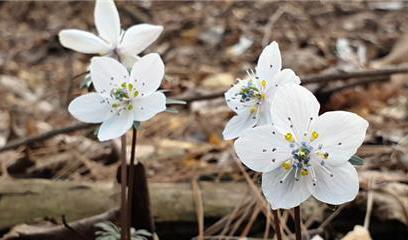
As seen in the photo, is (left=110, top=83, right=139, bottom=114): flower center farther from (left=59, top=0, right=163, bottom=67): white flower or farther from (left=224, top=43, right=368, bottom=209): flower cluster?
(left=224, top=43, right=368, bottom=209): flower cluster

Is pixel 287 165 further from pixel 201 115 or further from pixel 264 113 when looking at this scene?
pixel 201 115

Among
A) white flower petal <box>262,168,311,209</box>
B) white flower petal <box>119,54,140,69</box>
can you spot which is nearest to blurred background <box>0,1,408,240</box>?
white flower petal <box>119,54,140,69</box>

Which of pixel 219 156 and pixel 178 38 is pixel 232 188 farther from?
pixel 178 38

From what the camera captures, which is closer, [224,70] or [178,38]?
[224,70]

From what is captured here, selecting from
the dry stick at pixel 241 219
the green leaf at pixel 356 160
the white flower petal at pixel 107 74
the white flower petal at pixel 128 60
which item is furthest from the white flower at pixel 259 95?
the dry stick at pixel 241 219

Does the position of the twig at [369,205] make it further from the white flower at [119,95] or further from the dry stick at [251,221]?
the white flower at [119,95]

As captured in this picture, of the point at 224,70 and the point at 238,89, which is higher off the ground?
the point at 238,89

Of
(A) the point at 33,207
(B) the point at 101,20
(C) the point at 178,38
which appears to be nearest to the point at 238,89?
(B) the point at 101,20

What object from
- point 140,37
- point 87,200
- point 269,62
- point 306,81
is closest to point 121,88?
point 140,37
